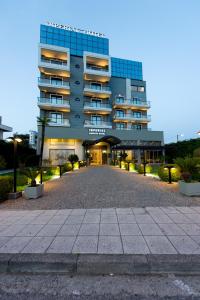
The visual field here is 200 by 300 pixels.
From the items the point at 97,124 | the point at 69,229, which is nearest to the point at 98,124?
the point at 97,124

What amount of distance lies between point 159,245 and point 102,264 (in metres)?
1.23

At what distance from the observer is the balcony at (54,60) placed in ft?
111

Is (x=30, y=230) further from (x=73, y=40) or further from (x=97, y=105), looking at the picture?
(x=73, y=40)

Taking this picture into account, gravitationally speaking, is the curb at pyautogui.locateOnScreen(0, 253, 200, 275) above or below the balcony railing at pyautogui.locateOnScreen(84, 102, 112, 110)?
below

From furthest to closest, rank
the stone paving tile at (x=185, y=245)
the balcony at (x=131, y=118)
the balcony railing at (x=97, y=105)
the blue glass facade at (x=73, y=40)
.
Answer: the balcony at (x=131, y=118)
the blue glass facade at (x=73, y=40)
the balcony railing at (x=97, y=105)
the stone paving tile at (x=185, y=245)

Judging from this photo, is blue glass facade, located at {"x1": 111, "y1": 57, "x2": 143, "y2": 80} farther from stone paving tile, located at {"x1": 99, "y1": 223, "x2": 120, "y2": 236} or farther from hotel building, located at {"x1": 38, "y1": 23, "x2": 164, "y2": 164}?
stone paving tile, located at {"x1": 99, "y1": 223, "x2": 120, "y2": 236}

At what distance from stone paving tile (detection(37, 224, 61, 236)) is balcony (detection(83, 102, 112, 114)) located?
3300 centimetres

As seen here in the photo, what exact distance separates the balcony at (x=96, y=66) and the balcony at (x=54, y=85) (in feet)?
17.0

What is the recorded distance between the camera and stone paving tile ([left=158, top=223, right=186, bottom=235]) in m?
4.12

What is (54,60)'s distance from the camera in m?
36.4

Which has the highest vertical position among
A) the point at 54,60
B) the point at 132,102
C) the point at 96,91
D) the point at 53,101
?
the point at 54,60

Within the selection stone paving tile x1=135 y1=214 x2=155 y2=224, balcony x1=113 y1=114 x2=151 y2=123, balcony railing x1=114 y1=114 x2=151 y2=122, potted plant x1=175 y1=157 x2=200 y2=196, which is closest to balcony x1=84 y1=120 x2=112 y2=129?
balcony x1=113 y1=114 x2=151 y2=123

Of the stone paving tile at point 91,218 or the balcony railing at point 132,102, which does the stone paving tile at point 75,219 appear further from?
the balcony railing at point 132,102

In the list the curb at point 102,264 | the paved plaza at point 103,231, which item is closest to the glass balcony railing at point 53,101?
the paved plaza at point 103,231
